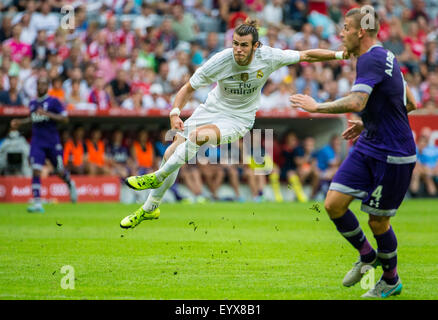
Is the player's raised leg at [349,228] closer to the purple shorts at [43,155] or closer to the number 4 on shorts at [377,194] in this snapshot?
the number 4 on shorts at [377,194]

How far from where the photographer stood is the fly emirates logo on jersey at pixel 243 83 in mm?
10133

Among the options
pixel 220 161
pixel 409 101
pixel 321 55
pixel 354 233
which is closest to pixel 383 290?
pixel 354 233

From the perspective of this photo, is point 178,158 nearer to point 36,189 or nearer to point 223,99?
point 223,99

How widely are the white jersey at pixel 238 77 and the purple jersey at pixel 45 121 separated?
7.20 metres

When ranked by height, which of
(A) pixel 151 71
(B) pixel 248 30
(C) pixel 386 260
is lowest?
(C) pixel 386 260

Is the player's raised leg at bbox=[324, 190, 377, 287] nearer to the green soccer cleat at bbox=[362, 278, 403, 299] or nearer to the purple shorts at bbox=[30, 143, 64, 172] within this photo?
the green soccer cleat at bbox=[362, 278, 403, 299]

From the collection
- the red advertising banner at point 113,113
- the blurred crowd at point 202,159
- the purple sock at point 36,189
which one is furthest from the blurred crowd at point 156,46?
the purple sock at point 36,189

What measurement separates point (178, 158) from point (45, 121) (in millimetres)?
8189

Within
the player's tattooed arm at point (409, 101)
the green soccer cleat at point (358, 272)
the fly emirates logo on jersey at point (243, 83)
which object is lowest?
the green soccer cleat at point (358, 272)

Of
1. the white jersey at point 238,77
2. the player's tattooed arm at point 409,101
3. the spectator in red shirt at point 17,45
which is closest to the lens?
the player's tattooed arm at point 409,101

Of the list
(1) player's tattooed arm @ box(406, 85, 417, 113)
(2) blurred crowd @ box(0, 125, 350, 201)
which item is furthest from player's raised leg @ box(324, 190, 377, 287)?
(2) blurred crowd @ box(0, 125, 350, 201)

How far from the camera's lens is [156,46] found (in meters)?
21.8

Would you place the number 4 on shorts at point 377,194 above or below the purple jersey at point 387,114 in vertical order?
below

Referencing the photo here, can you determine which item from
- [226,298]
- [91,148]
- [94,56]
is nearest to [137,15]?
[94,56]
